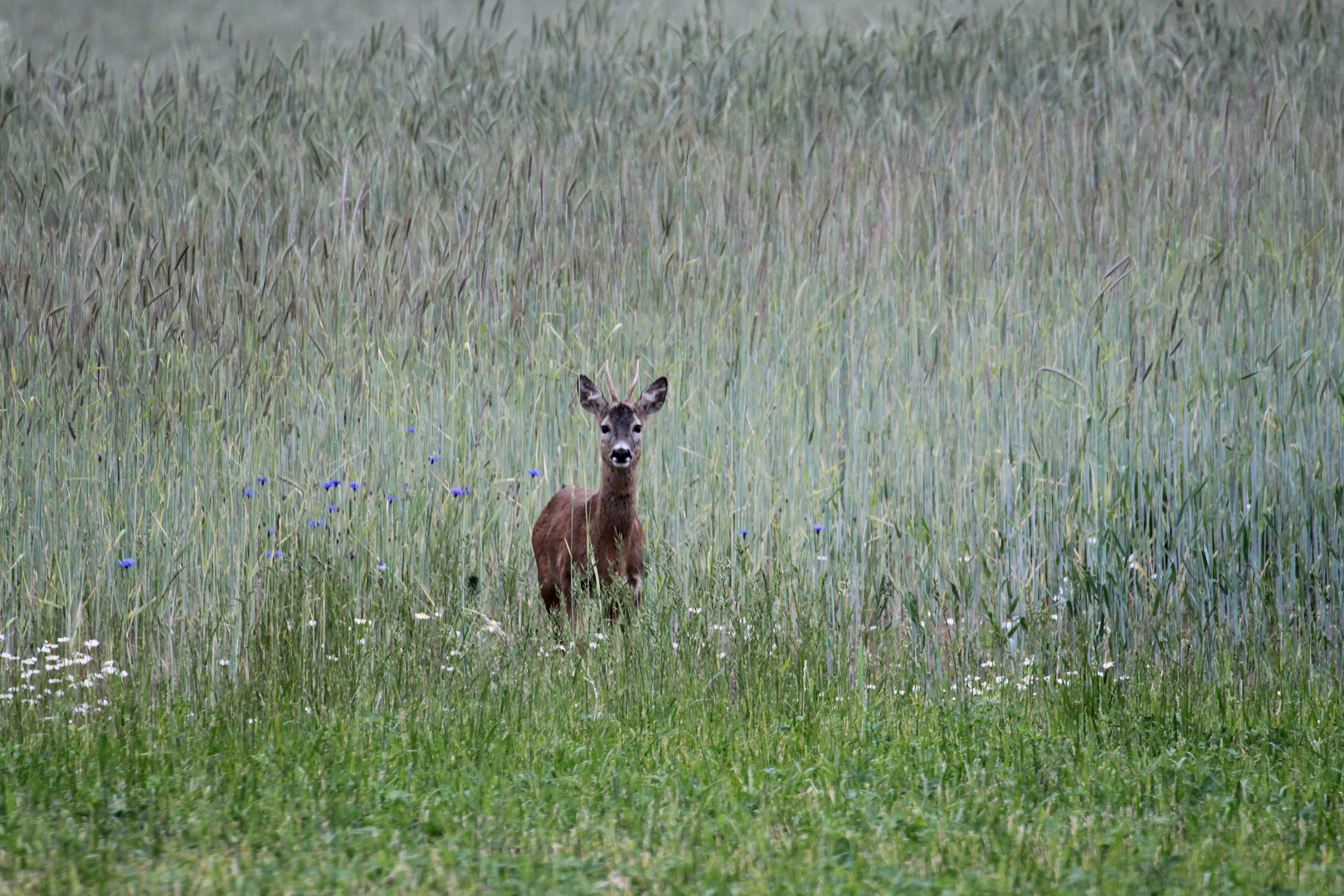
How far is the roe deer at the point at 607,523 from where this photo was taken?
5148 mm

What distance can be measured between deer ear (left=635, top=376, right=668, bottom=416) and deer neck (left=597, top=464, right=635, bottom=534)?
0.86 ft

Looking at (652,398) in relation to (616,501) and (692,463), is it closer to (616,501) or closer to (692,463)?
(616,501)

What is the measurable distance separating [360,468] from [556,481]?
0.93 meters

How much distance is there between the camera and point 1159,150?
8492mm

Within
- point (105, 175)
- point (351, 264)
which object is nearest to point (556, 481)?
point (351, 264)

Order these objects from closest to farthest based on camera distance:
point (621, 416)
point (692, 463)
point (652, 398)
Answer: point (621, 416) < point (652, 398) < point (692, 463)

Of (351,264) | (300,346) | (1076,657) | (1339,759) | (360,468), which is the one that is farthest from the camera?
(351,264)

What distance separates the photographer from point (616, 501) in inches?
207

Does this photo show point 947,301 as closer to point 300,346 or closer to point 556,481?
point 556,481

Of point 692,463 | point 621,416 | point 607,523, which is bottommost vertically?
point 607,523

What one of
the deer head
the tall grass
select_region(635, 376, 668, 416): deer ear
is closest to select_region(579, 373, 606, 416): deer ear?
the deer head

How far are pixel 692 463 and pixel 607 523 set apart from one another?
761 mm

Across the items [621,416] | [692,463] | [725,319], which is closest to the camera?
[621,416]

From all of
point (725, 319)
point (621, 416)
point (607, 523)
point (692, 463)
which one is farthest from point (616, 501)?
point (725, 319)
